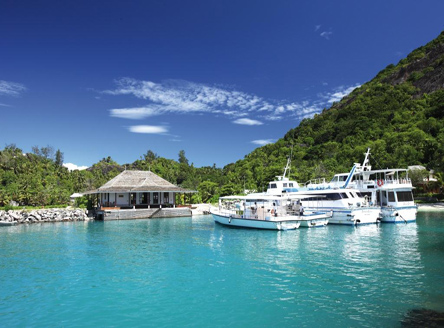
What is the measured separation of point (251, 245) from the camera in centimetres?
2023

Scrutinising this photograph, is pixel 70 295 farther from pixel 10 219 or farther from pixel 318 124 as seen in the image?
pixel 318 124

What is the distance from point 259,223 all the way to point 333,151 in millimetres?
56808

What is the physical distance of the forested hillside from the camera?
5612 cm

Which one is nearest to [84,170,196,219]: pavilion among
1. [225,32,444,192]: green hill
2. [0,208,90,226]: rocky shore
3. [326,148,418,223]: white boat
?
[0,208,90,226]: rocky shore

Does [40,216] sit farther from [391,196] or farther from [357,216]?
[391,196]

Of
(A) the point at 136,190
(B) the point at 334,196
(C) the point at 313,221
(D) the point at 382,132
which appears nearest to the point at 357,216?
(B) the point at 334,196

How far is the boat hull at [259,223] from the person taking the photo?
85.0 ft

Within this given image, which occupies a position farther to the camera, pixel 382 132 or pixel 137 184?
pixel 382 132

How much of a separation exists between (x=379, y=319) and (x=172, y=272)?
845cm

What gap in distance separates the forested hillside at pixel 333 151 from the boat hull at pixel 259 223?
1092 inches

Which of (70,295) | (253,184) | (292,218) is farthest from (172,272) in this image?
(253,184)

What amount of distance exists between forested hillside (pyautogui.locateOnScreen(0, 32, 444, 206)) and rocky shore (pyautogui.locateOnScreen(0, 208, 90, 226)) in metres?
10.0

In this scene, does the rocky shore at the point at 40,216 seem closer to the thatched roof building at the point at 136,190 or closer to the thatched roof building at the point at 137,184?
the thatched roof building at the point at 136,190

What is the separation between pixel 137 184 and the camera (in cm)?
4219
